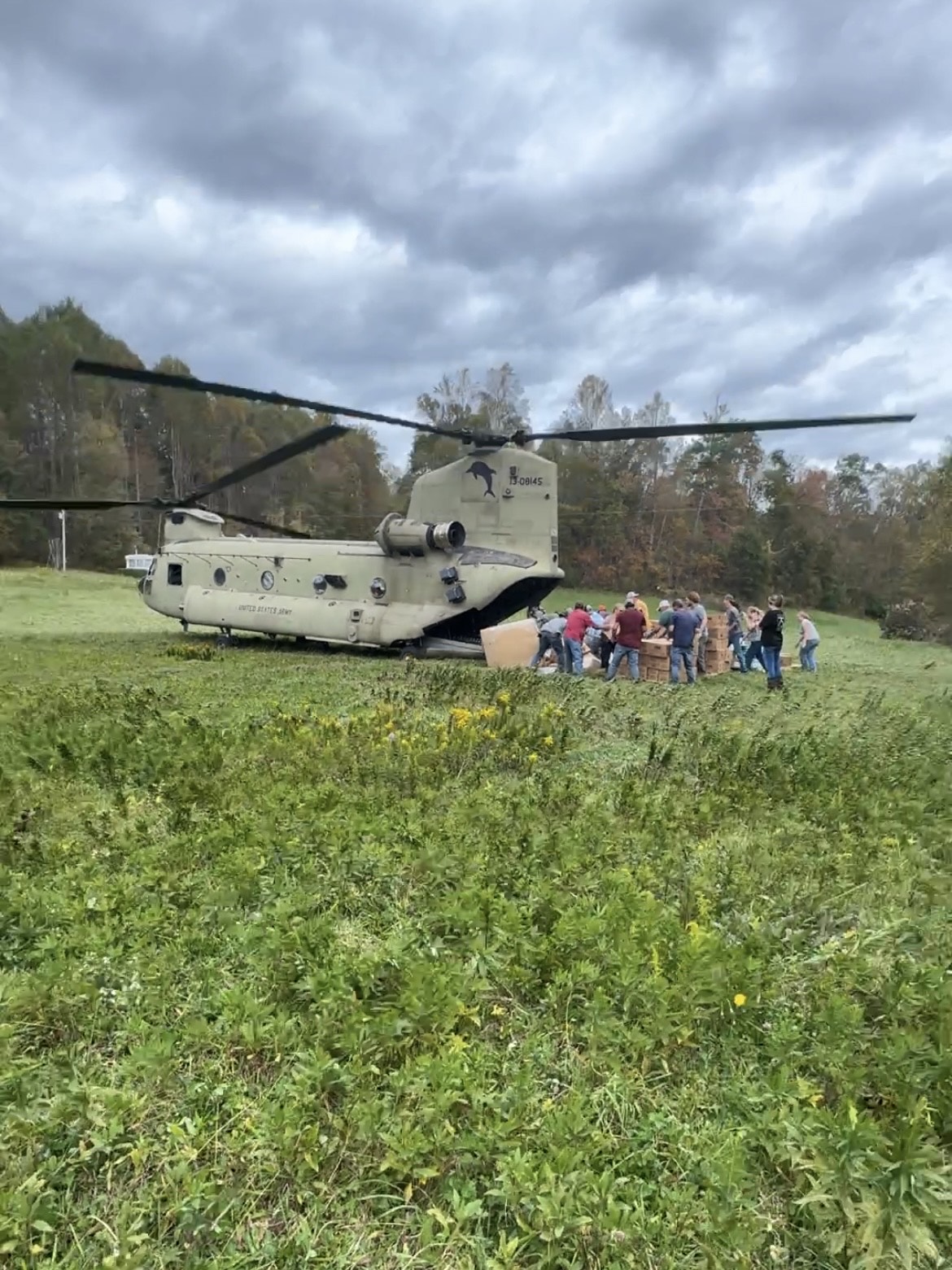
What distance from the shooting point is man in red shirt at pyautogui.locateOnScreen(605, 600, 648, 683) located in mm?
14422

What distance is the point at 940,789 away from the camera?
6.71 m

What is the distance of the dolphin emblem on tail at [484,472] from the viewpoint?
1559 cm

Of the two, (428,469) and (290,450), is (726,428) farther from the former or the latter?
(428,469)

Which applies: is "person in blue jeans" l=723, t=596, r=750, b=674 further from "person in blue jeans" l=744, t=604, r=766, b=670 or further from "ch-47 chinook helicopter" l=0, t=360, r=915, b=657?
"ch-47 chinook helicopter" l=0, t=360, r=915, b=657

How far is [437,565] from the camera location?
51.9 ft

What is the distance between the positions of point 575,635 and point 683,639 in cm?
203

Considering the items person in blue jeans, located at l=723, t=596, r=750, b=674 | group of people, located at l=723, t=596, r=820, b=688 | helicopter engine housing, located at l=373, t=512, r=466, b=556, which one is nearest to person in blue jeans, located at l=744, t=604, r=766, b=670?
group of people, located at l=723, t=596, r=820, b=688

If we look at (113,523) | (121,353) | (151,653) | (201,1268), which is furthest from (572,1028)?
(121,353)

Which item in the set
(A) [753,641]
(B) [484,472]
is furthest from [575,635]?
(A) [753,641]

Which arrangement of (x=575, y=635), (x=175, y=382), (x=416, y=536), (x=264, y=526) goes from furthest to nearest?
(x=264, y=526) → (x=416, y=536) → (x=575, y=635) → (x=175, y=382)

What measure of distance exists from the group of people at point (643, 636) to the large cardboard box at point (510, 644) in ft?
0.62

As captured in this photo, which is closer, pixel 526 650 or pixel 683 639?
pixel 683 639

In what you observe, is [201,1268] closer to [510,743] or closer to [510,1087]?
[510,1087]

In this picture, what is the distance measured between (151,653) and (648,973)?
48.0ft
